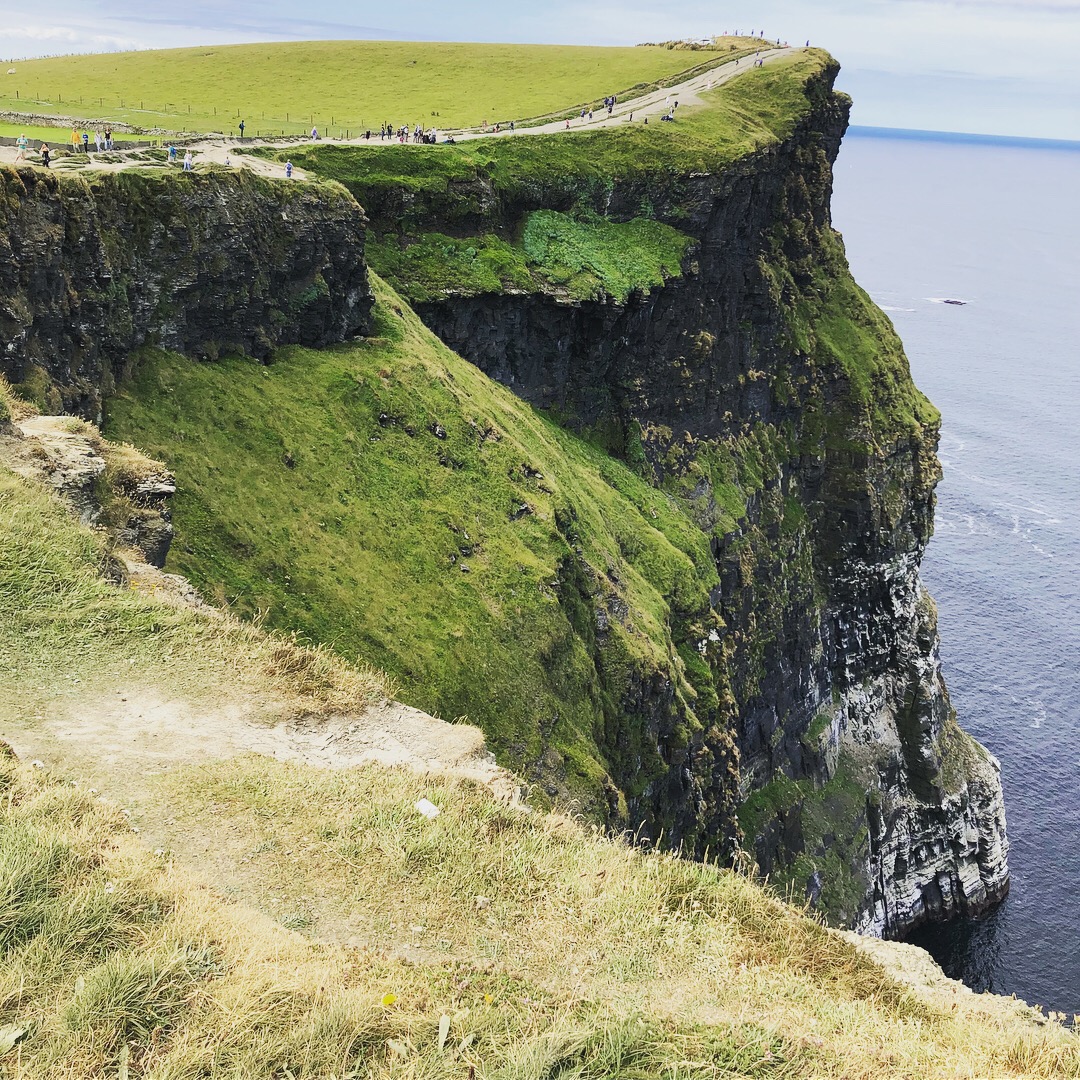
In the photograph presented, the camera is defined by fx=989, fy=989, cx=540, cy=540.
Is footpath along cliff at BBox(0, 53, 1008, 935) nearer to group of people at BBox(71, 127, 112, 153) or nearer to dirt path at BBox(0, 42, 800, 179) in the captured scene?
dirt path at BBox(0, 42, 800, 179)

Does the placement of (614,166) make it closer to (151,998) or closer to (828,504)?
(828,504)

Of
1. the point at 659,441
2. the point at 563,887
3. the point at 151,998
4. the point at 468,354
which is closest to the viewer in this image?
the point at 151,998

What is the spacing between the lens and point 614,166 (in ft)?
291

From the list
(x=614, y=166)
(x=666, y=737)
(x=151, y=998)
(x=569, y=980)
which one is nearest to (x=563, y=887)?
(x=569, y=980)

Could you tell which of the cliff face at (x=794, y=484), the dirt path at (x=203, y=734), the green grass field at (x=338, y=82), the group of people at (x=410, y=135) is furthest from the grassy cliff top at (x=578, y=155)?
the dirt path at (x=203, y=734)

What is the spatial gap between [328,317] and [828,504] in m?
61.9

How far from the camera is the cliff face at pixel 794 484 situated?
3287 inches

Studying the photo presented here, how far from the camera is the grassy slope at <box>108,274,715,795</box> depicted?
44812mm

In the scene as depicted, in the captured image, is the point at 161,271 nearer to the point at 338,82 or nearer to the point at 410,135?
the point at 410,135

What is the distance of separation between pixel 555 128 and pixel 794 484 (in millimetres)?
43298

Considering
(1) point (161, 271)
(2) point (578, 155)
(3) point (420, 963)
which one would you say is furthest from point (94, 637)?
(2) point (578, 155)

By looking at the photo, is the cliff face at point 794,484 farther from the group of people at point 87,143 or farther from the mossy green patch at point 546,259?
the group of people at point 87,143

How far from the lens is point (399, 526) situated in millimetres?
52094

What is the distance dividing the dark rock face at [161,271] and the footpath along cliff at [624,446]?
18 centimetres
